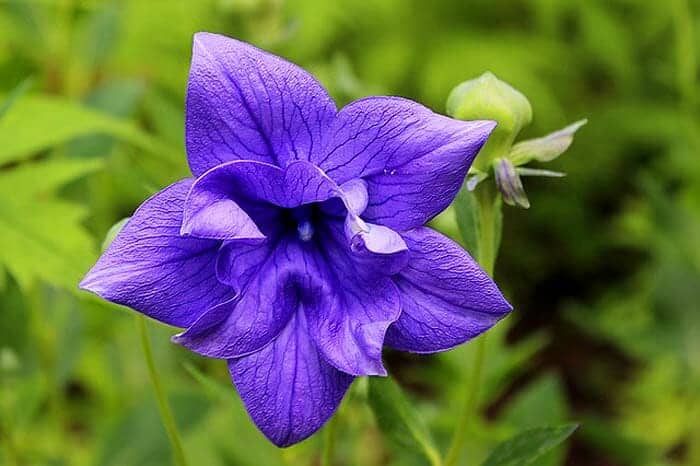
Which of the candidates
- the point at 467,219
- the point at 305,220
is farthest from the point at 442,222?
the point at 305,220

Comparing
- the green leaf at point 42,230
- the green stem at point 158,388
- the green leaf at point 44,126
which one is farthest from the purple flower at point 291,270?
the green leaf at point 44,126

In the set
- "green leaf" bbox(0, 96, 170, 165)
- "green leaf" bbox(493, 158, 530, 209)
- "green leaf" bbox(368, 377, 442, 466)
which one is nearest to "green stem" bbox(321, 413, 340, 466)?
"green leaf" bbox(368, 377, 442, 466)

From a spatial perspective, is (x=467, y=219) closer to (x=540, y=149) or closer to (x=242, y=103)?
(x=540, y=149)

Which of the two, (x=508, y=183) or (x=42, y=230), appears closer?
(x=508, y=183)

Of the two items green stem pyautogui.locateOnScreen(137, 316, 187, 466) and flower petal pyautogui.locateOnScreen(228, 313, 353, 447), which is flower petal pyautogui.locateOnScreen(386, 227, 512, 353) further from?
green stem pyautogui.locateOnScreen(137, 316, 187, 466)

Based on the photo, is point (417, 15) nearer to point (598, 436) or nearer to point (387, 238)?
point (598, 436)

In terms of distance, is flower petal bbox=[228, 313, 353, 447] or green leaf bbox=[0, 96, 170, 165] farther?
green leaf bbox=[0, 96, 170, 165]
